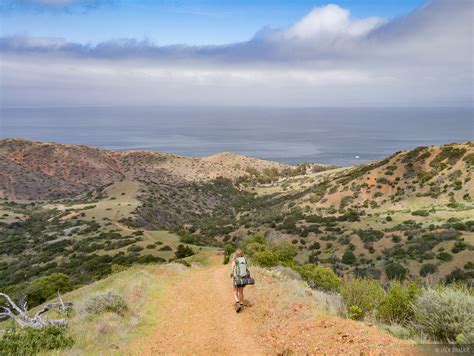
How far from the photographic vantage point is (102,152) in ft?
428

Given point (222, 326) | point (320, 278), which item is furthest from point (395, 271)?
point (222, 326)

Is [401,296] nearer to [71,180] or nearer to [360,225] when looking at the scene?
[360,225]

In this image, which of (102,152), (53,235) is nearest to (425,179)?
(53,235)

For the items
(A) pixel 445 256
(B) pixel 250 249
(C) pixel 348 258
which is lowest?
(C) pixel 348 258

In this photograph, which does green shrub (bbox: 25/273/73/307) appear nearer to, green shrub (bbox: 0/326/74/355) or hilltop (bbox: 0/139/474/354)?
hilltop (bbox: 0/139/474/354)

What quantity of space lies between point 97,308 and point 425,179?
5229 cm

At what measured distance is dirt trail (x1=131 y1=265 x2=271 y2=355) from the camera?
8867 mm

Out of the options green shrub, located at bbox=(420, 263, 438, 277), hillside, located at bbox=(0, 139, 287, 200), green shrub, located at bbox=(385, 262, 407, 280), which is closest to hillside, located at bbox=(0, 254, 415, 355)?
green shrub, located at bbox=(385, 262, 407, 280)

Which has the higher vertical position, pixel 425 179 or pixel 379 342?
pixel 379 342

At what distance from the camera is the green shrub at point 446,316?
7.16 m

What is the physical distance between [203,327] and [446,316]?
20.8 ft

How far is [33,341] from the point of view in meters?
8.06

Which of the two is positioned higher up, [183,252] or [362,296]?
[362,296]

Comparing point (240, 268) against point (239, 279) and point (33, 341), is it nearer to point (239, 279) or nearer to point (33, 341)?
point (239, 279)
